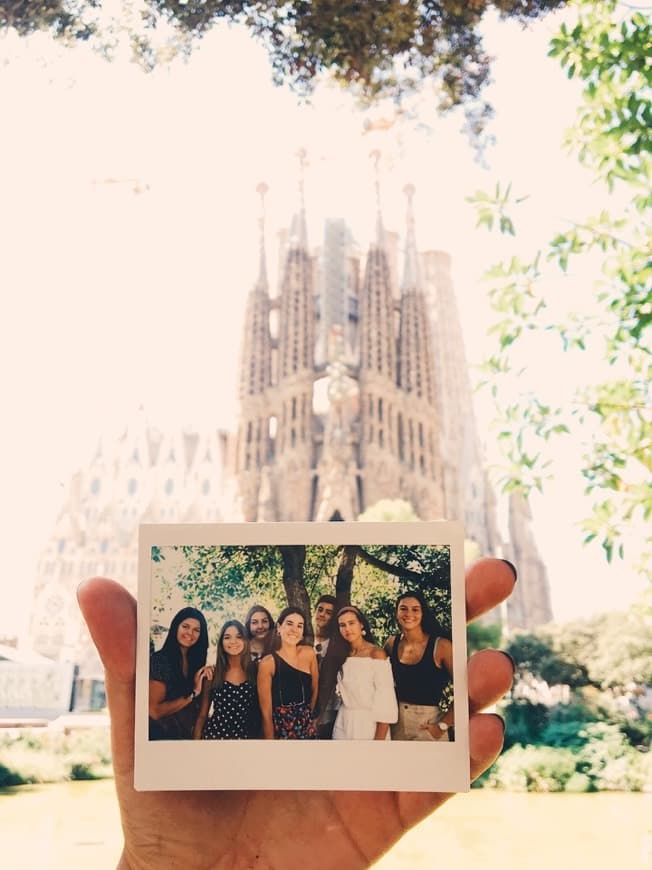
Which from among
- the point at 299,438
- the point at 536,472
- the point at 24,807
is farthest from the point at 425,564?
the point at 299,438

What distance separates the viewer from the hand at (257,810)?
1.91 feet

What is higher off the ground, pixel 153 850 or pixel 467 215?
pixel 467 215

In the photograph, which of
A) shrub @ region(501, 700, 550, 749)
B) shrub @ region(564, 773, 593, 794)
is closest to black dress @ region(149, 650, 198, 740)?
shrub @ region(564, 773, 593, 794)

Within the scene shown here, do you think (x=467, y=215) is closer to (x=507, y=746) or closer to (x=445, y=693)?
(x=507, y=746)

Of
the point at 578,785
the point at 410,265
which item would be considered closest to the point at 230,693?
the point at 578,785

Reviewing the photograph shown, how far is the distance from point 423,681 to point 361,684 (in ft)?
0.16

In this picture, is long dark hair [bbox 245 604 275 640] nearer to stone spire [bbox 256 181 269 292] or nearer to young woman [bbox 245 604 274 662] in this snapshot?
young woman [bbox 245 604 274 662]

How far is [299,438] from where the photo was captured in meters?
10.1

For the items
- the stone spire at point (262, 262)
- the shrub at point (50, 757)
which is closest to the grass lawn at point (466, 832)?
the shrub at point (50, 757)

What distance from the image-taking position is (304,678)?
23.6 inches

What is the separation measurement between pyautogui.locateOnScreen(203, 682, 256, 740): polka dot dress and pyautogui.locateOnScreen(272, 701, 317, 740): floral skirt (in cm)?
2

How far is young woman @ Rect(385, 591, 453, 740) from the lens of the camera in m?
0.58

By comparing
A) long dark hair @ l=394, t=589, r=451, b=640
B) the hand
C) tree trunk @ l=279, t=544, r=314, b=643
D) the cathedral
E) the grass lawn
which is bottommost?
the grass lawn

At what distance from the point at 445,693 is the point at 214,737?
0.18 metres
